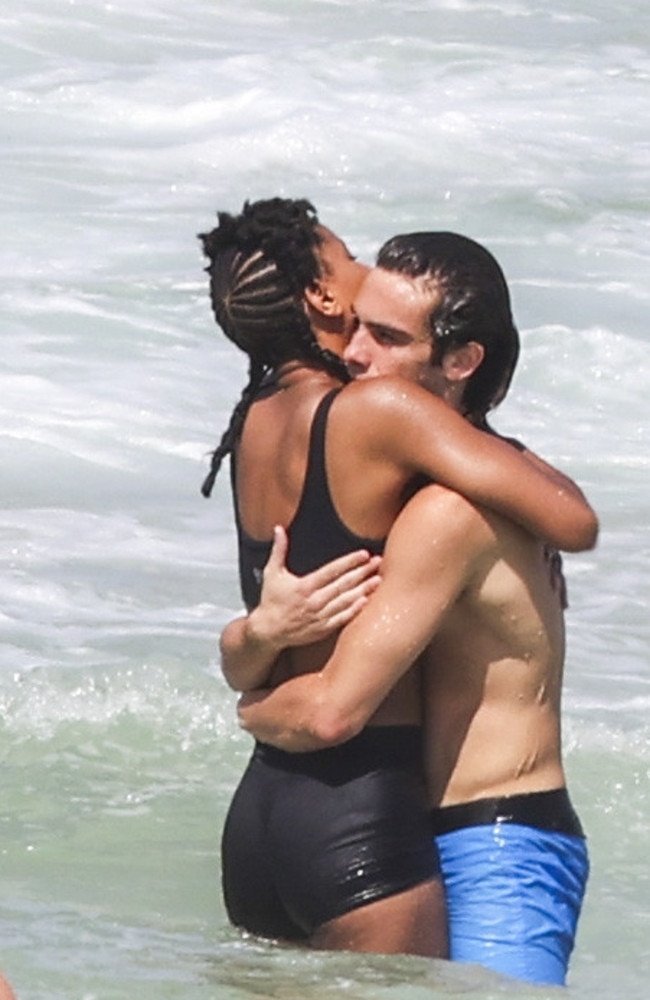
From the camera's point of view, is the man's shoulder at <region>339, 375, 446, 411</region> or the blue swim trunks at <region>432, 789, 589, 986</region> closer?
the man's shoulder at <region>339, 375, 446, 411</region>

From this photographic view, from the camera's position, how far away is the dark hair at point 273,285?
4055 millimetres

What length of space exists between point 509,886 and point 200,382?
6.61m

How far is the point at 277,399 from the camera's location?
4055mm

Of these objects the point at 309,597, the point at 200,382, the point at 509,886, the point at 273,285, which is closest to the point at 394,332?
the point at 273,285

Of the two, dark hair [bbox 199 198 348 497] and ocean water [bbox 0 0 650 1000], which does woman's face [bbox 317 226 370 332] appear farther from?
ocean water [bbox 0 0 650 1000]

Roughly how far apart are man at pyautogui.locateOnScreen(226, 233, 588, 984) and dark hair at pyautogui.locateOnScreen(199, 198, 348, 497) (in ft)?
0.35

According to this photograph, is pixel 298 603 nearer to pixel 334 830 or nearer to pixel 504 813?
pixel 334 830

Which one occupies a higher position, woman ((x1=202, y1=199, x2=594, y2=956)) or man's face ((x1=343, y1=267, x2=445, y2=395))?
man's face ((x1=343, y1=267, x2=445, y2=395))

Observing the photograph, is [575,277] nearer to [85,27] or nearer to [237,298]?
[85,27]

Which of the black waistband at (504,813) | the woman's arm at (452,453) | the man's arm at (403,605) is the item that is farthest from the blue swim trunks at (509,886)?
the woman's arm at (452,453)

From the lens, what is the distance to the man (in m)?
3.92

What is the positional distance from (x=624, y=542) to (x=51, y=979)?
15.3 ft

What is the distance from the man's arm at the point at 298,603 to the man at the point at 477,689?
4cm

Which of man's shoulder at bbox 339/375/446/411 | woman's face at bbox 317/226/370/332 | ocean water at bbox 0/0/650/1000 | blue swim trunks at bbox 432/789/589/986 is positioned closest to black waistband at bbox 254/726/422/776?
blue swim trunks at bbox 432/789/589/986
